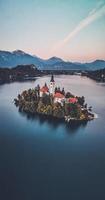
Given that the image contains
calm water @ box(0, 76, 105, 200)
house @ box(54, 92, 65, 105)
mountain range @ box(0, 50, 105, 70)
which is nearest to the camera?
calm water @ box(0, 76, 105, 200)

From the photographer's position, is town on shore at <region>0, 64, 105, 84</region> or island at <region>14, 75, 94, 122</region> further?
town on shore at <region>0, 64, 105, 84</region>

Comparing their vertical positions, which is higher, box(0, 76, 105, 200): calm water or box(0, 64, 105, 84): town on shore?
box(0, 76, 105, 200): calm water

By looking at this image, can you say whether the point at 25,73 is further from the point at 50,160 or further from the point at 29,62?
the point at 50,160

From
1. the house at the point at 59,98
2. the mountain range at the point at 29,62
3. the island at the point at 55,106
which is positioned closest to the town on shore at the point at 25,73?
the mountain range at the point at 29,62

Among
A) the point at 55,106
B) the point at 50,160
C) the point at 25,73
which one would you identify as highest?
the point at 55,106

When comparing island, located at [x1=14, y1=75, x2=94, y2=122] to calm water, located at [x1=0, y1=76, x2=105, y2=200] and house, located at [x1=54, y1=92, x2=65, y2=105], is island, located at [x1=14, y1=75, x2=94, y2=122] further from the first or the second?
calm water, located at [x1=0, y1=76, x2=105, y2=200]

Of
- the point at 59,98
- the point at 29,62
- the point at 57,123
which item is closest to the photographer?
the point at 57,123

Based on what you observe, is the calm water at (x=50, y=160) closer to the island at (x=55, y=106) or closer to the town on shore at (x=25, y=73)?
the island at (x=55, y=106)

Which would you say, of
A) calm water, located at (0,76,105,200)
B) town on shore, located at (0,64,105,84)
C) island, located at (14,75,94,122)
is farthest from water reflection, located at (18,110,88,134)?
town on shore, located at (0,64,105,84)

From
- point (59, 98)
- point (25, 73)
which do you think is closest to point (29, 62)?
point (25, 73)

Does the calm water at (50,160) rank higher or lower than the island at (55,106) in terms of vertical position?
lower
